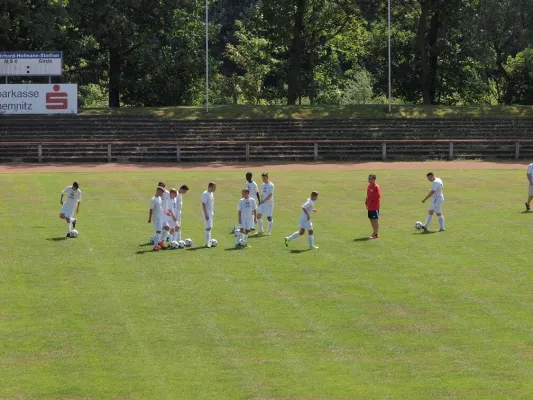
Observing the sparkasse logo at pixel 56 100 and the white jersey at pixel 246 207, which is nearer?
the white jersey at pixel 246 207

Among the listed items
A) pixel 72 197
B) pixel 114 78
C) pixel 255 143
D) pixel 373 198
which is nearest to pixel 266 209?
pixel 373 198

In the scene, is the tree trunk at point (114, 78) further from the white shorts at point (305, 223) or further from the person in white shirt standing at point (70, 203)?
the white shorts at point (305, 223)

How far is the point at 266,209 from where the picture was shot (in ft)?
103

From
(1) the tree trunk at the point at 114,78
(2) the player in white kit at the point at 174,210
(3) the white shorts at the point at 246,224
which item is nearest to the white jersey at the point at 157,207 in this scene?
(2) the player in white kit at the point at 174,210

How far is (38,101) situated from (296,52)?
17.8m

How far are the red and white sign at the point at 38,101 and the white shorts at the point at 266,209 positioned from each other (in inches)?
1155

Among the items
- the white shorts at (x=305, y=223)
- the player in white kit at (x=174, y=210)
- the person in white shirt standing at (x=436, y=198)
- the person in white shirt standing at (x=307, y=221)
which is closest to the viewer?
the player in white kit at (x=174, y=210)

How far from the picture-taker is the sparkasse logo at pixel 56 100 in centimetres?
5853

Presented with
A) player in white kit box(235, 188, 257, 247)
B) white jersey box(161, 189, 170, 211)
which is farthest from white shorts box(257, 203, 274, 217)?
white jersey box(161, 189, 170, 211)

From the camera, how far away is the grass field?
17.6 m

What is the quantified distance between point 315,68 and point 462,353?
6209 cm

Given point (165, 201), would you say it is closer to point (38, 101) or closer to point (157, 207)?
point (157, 207)

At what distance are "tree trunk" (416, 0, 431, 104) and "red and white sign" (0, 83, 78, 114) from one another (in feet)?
69.4

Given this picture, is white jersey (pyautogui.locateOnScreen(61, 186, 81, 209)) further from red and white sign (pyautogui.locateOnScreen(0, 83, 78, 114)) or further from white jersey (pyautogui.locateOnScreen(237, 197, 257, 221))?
red and white sign (pyautogui.locateOnScreen(0, 83, 78, 114))
